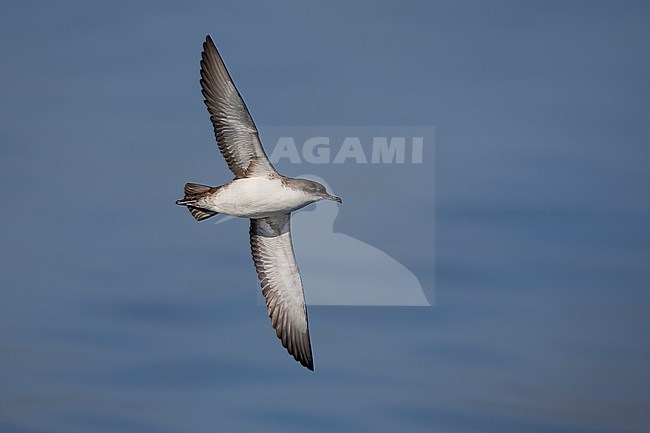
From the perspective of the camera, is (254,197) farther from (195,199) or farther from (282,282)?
(282,282)

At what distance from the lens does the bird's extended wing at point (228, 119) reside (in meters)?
17.0

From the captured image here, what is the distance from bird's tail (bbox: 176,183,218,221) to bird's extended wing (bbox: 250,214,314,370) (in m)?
1.45

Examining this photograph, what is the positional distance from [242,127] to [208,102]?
1.90 feet

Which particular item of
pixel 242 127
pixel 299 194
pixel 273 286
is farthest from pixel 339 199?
pixel 273 286

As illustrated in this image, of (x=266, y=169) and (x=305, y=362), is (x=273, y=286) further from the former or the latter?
(x=266, y=169)

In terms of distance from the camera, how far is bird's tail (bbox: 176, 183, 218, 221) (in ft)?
56.1

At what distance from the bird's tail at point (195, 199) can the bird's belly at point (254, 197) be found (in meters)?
0.19

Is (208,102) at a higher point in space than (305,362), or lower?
higher

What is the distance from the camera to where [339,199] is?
16.3 meters

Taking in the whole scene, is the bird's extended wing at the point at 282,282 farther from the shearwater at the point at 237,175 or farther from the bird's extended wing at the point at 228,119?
the bird's extended wing at the point at 228,119

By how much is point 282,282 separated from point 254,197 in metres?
2.31

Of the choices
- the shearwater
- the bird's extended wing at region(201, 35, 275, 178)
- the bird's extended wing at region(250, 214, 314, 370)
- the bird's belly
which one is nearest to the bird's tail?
the shearwater

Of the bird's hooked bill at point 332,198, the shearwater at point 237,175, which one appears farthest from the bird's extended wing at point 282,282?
the bird's hooked bill at point 332,198

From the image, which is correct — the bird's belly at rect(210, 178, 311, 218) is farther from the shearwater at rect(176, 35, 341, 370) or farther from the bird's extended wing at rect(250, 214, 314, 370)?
the bird's extended wing at rect(250, 214, 314, 370)
